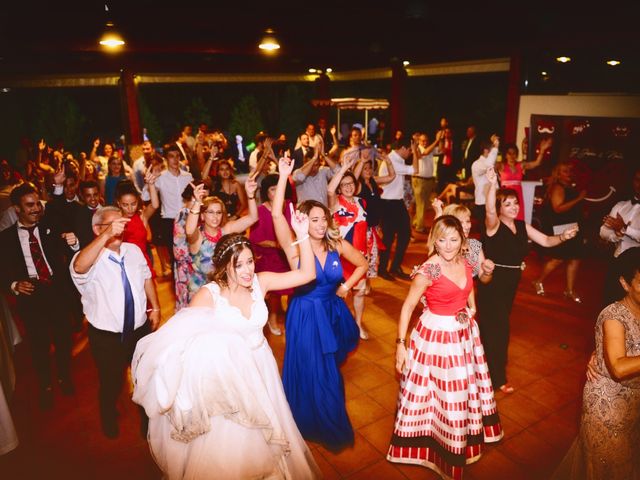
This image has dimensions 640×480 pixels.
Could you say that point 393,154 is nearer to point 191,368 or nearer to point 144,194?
point 144,194

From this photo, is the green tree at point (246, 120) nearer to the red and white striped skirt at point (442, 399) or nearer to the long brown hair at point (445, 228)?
the long brown hair at point (445, 228)

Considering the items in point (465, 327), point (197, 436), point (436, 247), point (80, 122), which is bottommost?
point (197, 436)

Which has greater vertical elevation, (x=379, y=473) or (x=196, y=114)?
(x=196, y=114)

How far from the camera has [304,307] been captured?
3232 millimetres

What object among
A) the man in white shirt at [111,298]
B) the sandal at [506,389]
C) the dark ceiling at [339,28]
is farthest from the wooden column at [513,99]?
the man in white shirt at [111,298]

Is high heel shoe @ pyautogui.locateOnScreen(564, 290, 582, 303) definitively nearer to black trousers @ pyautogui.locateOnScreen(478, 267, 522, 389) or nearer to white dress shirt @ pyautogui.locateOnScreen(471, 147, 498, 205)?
white dress shirt @ pyautogui.locateOnScreen(471, 147, 498, 205)

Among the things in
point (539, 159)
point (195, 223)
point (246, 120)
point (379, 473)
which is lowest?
point (379, 473)

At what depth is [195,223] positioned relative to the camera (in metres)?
3.67

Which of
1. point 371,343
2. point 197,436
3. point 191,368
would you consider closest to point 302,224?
point 191,368

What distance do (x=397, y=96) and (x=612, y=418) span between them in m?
11.2

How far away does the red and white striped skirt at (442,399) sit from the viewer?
2.89 m

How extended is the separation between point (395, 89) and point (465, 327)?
35.0ft

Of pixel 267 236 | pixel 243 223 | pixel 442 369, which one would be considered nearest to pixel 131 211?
pixel 243 223

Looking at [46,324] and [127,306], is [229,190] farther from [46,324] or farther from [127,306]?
[127,306]
